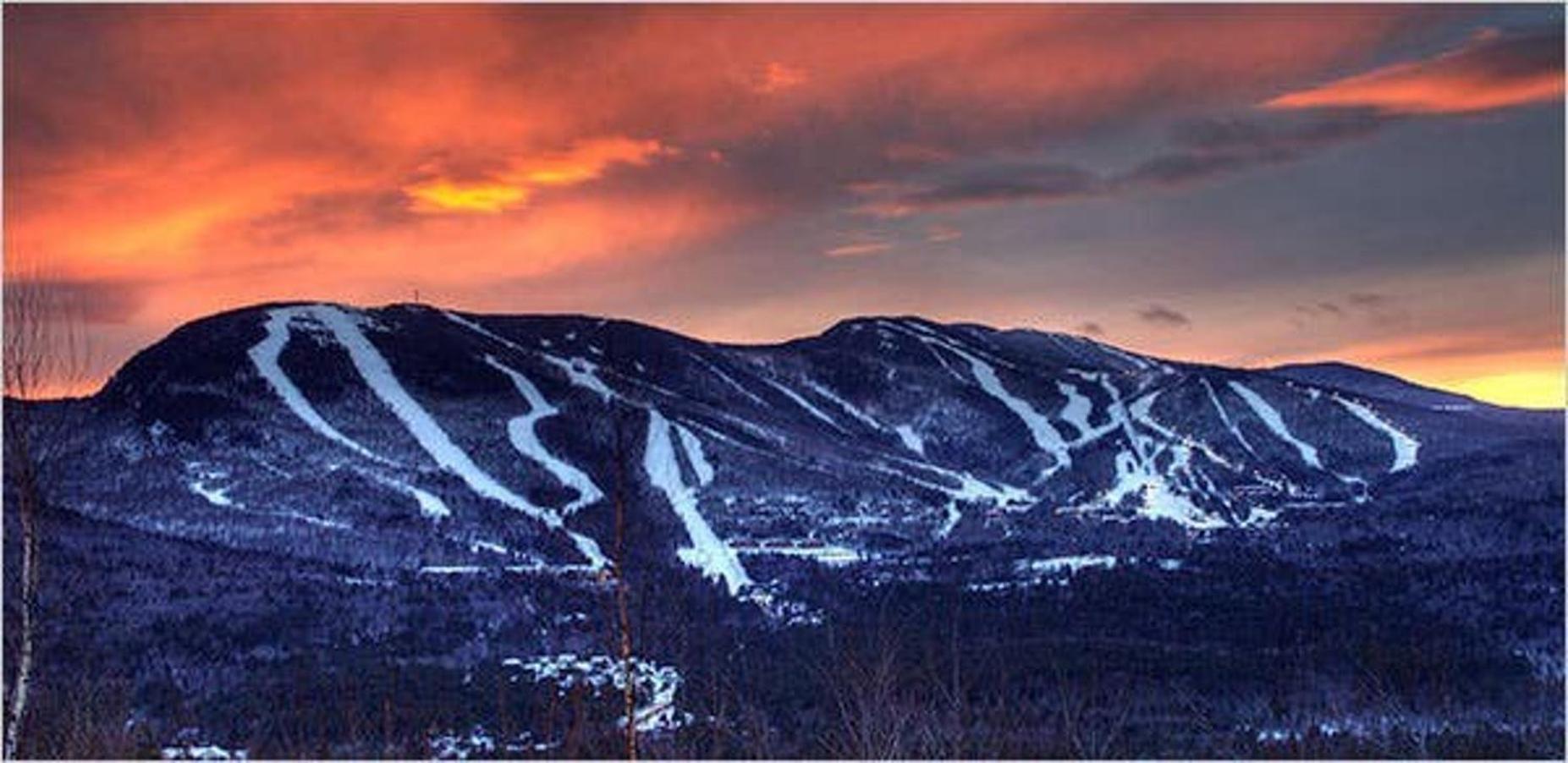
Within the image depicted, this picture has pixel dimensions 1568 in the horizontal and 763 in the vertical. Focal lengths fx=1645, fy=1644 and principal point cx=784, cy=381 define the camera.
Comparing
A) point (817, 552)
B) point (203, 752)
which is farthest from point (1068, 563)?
point (203, 752)

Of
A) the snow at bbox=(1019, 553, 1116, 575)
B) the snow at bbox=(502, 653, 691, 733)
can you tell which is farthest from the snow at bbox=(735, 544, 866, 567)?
the snow at bbox=(502, 653, 691, 733)

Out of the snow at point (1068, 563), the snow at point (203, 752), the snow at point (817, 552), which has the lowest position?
the snow at point (203, 752)

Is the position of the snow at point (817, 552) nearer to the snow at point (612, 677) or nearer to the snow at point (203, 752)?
the snow at point (612, 677)

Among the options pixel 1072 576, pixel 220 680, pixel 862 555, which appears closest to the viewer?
pixel 220 680

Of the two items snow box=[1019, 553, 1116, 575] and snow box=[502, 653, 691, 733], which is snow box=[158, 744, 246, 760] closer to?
snow box=[502, 653, 691, 733]

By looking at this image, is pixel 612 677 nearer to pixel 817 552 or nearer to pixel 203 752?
pixel 203 752

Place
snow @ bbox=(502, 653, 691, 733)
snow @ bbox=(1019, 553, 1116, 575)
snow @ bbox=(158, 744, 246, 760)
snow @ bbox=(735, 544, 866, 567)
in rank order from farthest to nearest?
1. snow @ bbox=(735, 544, 866, 567)
2. snow @ bbox=(1019, 553, 1116, 575)
3. snow @ bbox=(502, 653, 691, 733)
4. snow @ bbox=(158, 744, 246, 760)

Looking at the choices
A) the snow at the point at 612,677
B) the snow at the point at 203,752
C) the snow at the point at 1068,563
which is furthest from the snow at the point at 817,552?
the snow at the point at 203,752

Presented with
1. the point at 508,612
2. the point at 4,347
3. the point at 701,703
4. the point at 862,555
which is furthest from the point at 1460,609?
the point at 4,347

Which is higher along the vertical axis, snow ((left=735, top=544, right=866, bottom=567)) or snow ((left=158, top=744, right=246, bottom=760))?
snow ((left=735, top=544, right=866, bottom=567))

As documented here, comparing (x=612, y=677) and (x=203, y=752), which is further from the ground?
(x=612, y=677)

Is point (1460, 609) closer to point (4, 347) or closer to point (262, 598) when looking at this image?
point (262, 598)
